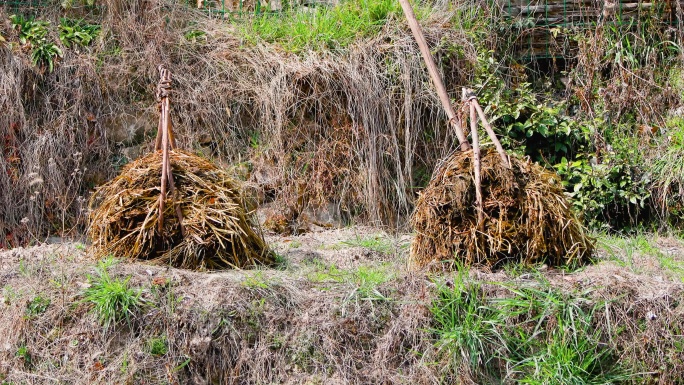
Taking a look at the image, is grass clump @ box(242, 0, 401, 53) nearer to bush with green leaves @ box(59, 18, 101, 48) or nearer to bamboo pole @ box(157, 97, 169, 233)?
bush with green leaves @ box(59, 18, 101, 48)

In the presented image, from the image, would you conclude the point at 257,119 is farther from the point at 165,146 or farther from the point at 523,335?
the point at 523,335

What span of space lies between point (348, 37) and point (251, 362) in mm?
3391

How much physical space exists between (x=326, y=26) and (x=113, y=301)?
342cm

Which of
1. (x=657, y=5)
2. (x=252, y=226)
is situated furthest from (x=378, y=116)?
(x=657, y=5)

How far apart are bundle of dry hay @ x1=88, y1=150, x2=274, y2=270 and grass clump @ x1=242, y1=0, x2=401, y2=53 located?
Result: 6.96 feet

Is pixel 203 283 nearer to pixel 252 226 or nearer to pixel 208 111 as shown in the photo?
pixel 252 226

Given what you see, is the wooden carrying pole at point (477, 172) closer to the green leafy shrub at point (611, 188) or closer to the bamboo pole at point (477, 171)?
the bamboo pole at point (477, 171)

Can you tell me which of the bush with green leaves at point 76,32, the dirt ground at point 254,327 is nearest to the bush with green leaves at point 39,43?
the bush with green leaves at point 76,32

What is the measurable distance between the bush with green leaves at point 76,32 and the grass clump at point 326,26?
1.21m

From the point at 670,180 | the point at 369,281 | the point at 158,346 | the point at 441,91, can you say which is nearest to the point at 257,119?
the point at 441,91

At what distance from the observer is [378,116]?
6820mm

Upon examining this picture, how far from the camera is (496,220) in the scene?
4.80 metres

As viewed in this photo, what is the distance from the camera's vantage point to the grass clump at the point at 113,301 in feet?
14.5

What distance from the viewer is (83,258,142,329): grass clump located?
4.42m
